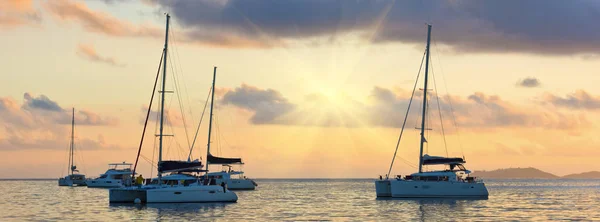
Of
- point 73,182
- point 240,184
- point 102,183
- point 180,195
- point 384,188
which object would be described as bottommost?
point 180,195

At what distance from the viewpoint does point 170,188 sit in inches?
2788

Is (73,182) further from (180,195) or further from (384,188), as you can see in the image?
(180,195)

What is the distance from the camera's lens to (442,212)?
67938 millimetres

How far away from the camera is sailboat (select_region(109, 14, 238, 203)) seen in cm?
7069

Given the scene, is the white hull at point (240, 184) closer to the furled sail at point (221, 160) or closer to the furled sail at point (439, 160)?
the furled sail at point (221, 160)

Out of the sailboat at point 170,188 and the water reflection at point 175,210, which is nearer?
the water reflection at point 175,210

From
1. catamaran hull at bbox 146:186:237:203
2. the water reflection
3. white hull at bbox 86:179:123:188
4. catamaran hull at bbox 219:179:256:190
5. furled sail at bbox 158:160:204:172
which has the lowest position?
the water reflection

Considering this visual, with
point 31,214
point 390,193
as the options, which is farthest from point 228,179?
point 31,214

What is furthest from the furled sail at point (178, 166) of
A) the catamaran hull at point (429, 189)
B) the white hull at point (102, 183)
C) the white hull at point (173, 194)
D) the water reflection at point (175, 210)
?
the white hull at point (102, 183)

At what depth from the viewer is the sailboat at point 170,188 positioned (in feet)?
232

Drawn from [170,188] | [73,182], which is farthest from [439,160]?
[73,182]

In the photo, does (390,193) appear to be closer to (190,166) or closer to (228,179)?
(190,166)

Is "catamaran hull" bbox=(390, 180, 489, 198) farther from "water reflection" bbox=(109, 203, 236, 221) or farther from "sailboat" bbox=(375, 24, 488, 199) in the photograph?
"water reflection" bbox=(109, 203, 236, 221)

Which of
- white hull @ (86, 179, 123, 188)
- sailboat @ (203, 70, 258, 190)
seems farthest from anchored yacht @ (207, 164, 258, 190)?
white hull @ (86, 179, 123, 188)
